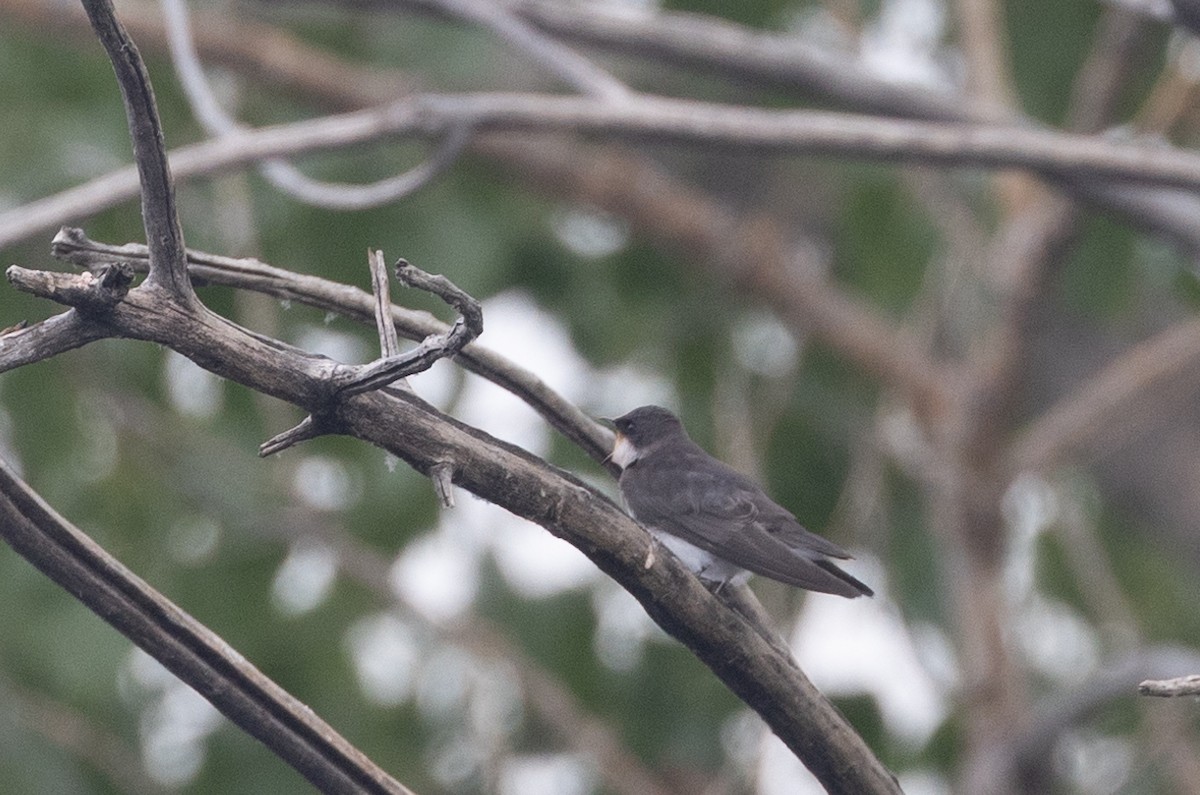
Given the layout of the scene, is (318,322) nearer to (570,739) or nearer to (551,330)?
(551,330)

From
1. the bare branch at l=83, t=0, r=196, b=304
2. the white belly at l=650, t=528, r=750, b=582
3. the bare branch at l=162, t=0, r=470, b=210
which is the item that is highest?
the bare branch at l=162, t=0, r=470, b=210

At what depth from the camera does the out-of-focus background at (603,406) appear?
6504mm

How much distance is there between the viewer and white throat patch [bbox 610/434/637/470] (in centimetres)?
429

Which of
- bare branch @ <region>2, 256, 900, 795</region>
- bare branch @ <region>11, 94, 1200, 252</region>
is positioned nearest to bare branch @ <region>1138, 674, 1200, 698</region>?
bare branch @ <region>2, 256, 900, 795</region>

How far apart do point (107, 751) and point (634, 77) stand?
428 centimetres

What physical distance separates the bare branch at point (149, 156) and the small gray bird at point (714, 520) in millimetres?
1214

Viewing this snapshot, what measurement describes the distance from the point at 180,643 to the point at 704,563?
1.57m

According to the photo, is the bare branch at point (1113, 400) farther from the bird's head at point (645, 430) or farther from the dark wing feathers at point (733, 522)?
the dark wing feathers at point (733, 522)

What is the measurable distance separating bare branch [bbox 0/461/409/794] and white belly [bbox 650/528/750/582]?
3.27ft

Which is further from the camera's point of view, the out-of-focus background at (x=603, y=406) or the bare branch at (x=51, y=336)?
the out-of-focus background at (x=603, y=406)

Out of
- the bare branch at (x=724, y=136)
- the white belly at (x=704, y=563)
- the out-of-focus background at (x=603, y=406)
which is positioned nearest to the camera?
the white belly at (x=704, y=563)

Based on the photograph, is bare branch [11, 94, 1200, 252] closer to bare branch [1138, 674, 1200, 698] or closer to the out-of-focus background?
the out-of-focus background

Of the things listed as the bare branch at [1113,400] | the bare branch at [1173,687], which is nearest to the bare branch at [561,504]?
the bare branch at [1173,687]

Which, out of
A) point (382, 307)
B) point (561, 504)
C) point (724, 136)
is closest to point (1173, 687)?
point (561, 504)
